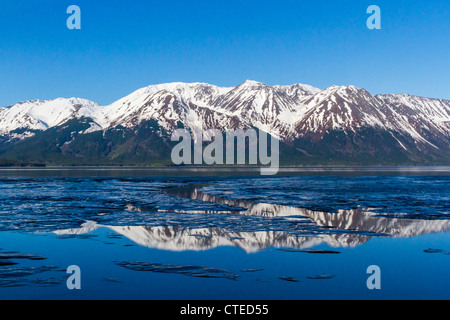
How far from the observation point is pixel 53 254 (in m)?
25.6

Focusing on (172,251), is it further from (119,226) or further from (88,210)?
(88,210)

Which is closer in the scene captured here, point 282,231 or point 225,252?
point 225,252

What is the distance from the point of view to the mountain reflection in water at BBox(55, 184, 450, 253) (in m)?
28.5

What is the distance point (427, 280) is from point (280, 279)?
688 cm

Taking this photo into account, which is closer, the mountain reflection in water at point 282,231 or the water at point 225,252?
the water at point 225,252

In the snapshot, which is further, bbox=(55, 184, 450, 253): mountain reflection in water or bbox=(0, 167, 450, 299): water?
bbox=(55, 184, 450, 253): mountain reflection in water

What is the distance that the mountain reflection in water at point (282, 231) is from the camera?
28.5 metres

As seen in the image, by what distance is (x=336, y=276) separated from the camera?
2091 cm

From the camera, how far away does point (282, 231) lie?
108ft

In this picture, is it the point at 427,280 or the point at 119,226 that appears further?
the point at 119,226

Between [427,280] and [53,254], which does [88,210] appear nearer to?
[53,254]
